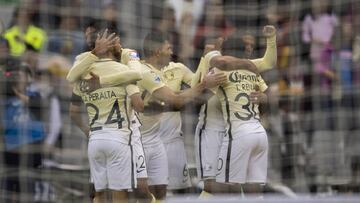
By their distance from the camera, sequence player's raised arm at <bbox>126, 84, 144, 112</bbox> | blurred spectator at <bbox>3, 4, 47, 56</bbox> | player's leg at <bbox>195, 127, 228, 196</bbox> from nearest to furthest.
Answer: player's raised arm at <bbox>126, 84, 144, 112</bbox>, player's leg at <bbox>195, 127, 228, 196</bbox>, blurred spectator at <bbox>3, 4, 47, 56</bbox>

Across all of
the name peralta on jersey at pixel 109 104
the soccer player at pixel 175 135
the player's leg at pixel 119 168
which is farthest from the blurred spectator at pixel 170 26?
the player's leg at pixel 119 168

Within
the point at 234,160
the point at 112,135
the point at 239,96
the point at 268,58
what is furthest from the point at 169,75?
the point at 112,135

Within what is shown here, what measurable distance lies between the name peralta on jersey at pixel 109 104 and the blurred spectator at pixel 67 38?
7.03ft

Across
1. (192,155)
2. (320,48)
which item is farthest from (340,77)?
(192,155)

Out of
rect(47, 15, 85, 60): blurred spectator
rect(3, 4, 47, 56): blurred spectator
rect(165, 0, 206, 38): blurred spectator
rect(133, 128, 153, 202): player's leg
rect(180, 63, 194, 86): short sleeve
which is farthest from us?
rect(165, 0, 206, 38): blurred spectator

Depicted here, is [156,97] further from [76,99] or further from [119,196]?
[119,196]

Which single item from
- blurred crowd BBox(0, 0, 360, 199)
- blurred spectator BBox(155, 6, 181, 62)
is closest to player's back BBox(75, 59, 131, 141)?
blurred crowd BBox(0, 0, 360, 199)

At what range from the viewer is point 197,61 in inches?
453

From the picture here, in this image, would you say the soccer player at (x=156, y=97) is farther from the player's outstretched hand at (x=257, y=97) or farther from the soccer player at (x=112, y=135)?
the soccer player at (x=112, y=135)

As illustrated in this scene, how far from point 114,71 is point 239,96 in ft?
3.72

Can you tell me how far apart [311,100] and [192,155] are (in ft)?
4.23

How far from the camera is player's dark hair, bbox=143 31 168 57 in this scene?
10.3m

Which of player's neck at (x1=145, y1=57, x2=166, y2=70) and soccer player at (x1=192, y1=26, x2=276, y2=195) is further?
player's neck at (x1=145, y1=57, x2=166, y2=70)

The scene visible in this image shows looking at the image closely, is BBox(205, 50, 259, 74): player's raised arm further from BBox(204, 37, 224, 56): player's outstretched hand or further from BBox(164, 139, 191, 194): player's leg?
BBox(164, 139, 191, 194): player's leg
